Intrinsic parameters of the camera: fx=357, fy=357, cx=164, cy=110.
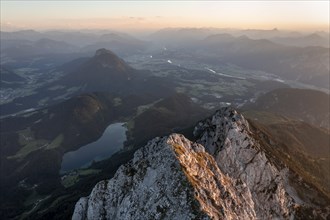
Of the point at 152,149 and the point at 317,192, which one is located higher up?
the point at 152,149

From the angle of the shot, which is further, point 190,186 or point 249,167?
point 249,167

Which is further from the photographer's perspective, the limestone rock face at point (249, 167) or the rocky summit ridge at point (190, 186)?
the limestone rock face at point (249, 167)

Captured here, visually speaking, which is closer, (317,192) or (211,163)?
(211,163)

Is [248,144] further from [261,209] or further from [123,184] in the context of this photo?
[123,184]

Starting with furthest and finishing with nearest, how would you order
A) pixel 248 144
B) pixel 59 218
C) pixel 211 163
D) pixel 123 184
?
1. pixel 59 218
2. pixel 248 144
3. pixel 211 163
4. pixel 123 184

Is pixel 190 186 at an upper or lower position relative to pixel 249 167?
upper

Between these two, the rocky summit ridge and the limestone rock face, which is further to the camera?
the limestone rock face

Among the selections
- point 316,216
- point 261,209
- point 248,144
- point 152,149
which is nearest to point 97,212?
point 152,149

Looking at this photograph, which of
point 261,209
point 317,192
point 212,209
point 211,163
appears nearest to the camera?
point 212,209
